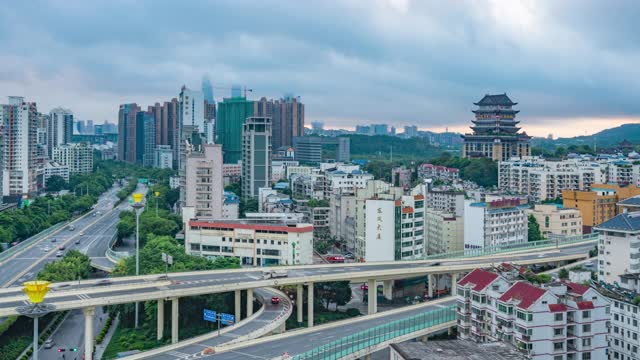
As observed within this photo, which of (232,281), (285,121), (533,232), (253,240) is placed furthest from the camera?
(285,121)

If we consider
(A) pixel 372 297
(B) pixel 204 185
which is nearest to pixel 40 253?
(B) pixel 204 185

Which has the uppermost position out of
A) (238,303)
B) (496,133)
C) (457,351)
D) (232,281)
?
(496,133)

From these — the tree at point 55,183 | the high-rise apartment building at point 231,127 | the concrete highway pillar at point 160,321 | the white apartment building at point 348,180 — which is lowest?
the concrete highway pillar at point 160,321

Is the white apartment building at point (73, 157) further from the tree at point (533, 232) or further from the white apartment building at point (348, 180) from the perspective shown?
the tree at point (533, 232)

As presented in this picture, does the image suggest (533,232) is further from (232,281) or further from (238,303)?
(232,281)

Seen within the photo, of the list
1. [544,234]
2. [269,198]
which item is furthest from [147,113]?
[544,234]

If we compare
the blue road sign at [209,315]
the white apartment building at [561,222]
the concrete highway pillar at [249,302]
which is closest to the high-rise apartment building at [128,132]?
the white apartment building at [561,222]

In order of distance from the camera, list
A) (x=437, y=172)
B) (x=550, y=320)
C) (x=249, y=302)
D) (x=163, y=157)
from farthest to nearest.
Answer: (x=163, y=157) → (x=437, y=172) → (x=249, y=302) → (x=550, y=320)
